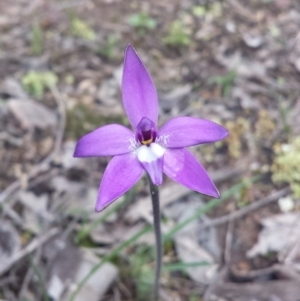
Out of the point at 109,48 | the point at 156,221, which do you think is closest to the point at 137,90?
the point at 156,221

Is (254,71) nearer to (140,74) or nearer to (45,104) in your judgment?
(45,104)

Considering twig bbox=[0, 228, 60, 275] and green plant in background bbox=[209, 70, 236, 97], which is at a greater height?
green plant in background bbox=[209, 70, 236, 97]

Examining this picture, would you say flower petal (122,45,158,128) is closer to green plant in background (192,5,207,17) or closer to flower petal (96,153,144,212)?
flower petal (96,153,144,212)

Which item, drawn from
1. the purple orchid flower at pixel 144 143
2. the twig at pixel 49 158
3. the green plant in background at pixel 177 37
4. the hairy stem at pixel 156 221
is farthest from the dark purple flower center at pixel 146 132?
the green plant in background at pixel 177 37

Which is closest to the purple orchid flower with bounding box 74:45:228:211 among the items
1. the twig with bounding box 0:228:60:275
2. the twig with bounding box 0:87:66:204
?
the twig with bounding box 0:228:60:275

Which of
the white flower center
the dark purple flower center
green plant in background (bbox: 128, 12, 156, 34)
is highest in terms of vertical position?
the dark purple flower center

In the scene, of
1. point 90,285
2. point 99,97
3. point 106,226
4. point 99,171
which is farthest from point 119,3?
point 90,285
